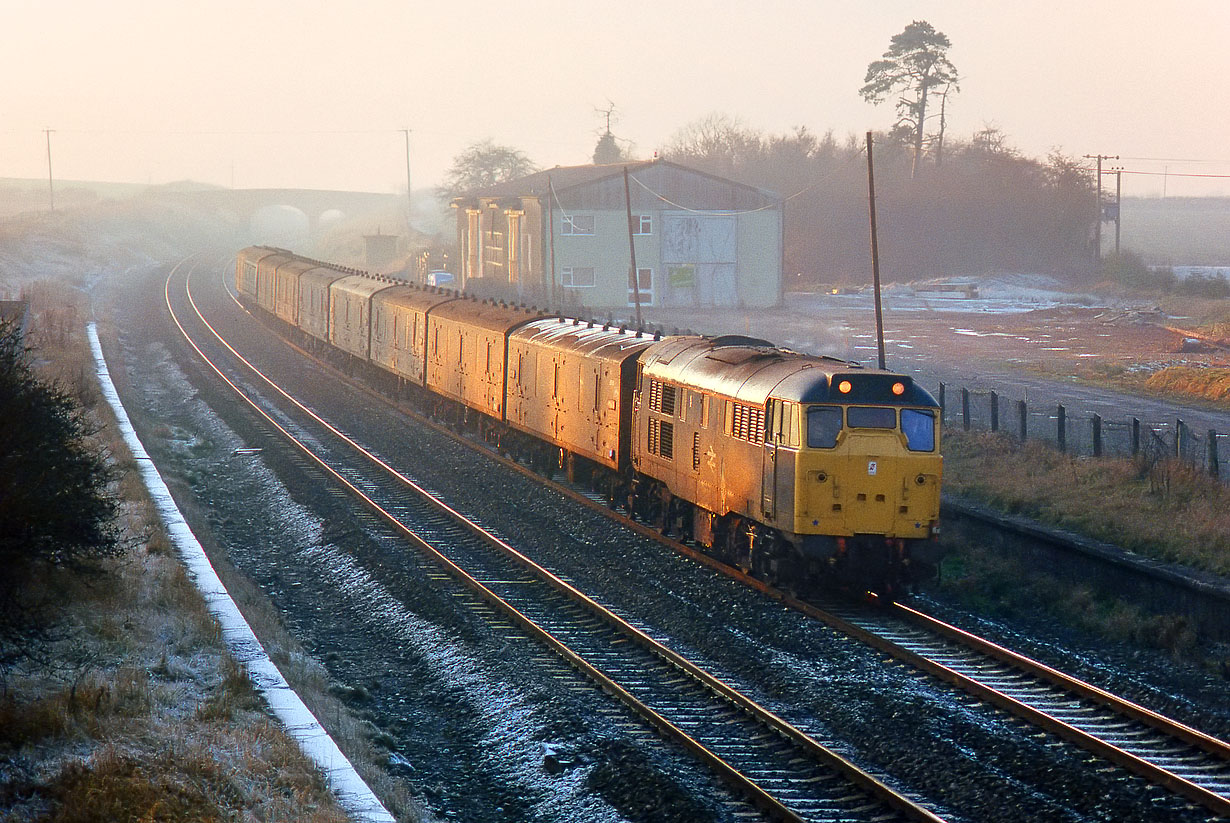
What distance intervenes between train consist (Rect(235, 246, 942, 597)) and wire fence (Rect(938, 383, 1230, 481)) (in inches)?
182

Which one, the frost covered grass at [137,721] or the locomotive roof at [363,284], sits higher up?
the locomotive roof at [363,284]

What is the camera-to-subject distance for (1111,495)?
60.5 feet

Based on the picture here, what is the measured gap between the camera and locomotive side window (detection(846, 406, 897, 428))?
14.8m

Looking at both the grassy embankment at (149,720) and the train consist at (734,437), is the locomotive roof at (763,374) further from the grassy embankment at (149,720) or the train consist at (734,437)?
the grassy embankment at (149,720)

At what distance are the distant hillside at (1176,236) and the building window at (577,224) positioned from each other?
53143 millimetres

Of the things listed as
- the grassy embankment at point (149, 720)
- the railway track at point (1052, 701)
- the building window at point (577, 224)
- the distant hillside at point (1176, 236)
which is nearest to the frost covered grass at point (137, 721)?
the grassy embankment at point (149, 720)

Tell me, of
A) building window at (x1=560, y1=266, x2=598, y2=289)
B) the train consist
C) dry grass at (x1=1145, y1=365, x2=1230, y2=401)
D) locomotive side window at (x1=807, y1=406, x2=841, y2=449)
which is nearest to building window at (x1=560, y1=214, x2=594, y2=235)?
building window at (x1=560, y1=266, x2=598, y2=289)

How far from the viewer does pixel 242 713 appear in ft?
34.9

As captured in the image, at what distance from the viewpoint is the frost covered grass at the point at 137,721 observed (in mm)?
8148

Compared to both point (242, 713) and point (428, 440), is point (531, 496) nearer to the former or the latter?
point (428, 440)

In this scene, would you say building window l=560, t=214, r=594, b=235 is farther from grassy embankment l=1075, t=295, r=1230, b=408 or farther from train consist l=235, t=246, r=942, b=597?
train consist l=235, t=246, r=942, b=597

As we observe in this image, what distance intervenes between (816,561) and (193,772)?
8.46m

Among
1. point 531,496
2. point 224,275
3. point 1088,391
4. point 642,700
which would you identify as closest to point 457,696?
point 642,700

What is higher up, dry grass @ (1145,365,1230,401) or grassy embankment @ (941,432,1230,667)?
dry grass @ (1145,365,1230,401)
